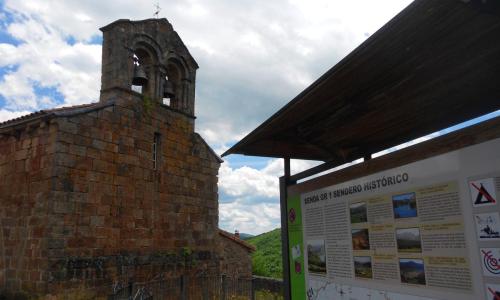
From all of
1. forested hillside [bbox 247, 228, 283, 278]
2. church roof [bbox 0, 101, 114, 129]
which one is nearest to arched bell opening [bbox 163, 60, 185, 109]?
church roof [bbox 0, 101, 114, 129]

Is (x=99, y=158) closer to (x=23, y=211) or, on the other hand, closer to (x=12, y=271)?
(x=23, y=211)

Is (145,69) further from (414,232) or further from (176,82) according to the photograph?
(414,232)

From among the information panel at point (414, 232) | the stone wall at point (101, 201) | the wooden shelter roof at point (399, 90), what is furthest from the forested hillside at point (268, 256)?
the information panel at point (414, 232)

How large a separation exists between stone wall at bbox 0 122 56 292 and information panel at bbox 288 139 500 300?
7737mm

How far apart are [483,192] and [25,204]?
10575mm

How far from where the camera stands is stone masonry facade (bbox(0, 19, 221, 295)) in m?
9.94

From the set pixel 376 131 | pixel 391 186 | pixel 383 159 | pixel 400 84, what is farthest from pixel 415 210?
pixel 376 131

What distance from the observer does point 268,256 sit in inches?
1174

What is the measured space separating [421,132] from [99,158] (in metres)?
8.64

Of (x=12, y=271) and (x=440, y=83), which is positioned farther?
(x=12, y=271)

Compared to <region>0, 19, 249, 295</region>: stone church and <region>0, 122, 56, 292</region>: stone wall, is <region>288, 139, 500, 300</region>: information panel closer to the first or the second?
<region>0, 19, 249, 295</region>: stone church

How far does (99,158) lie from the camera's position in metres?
11.0

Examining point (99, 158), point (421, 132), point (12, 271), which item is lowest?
point (12, 271)

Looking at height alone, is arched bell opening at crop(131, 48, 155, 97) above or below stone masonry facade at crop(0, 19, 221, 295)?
above
